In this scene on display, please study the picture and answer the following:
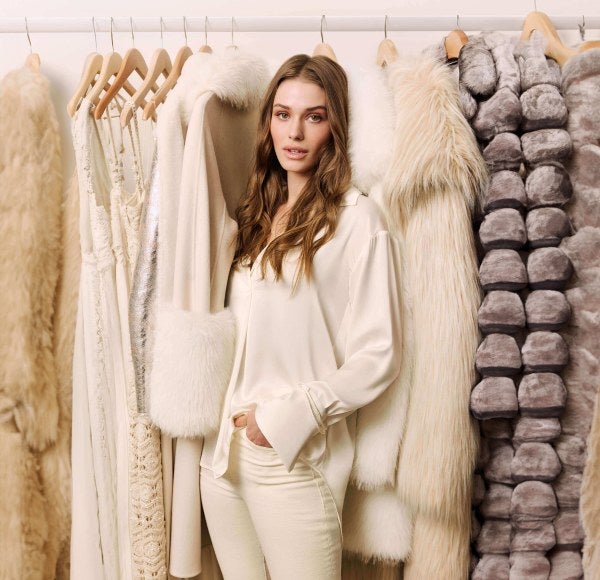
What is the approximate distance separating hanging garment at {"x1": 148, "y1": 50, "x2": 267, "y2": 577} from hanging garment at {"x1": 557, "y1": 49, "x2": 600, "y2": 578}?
2.09ft

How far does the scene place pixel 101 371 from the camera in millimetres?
1488

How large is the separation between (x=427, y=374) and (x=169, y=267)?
541 mm

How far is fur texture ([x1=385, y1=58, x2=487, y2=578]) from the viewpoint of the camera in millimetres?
1266

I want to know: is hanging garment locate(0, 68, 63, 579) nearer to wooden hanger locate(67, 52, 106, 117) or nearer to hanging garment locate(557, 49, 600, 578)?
wooden hanger locate(67, 52, 106, 117)

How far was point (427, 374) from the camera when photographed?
1308mm

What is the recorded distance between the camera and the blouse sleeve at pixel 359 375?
1.28 metres

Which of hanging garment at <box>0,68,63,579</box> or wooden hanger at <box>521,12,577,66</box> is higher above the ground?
wooden hanger at <box>521,12,577,66</box>

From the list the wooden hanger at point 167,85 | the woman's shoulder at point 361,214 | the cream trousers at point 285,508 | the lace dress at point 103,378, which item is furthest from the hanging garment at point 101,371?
the woman's shoulder at point 361,214

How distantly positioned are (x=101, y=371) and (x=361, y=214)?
642mm

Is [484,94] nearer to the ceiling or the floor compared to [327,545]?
nearer to the ceiling

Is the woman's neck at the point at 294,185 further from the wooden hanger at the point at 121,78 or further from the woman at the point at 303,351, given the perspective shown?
the wooden hanger at the point at 121,78

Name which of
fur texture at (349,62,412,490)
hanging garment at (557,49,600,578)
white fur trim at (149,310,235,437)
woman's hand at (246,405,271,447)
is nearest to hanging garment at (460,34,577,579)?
hanging garment at (557,49,600,578)

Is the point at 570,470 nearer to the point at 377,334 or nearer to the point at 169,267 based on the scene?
the point at 377,334

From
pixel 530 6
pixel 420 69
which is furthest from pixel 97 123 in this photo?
pixel 530 6
